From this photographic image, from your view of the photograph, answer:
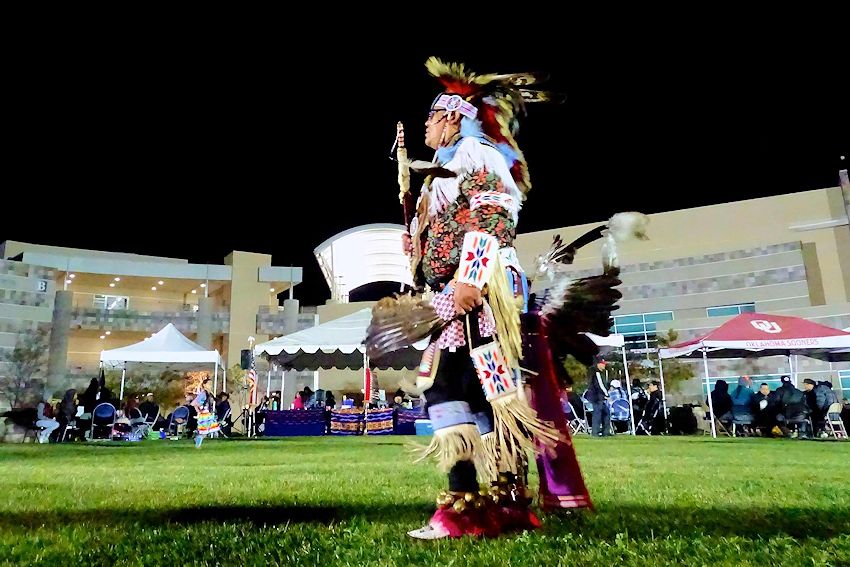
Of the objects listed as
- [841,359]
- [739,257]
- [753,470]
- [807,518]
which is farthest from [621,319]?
[807,518]

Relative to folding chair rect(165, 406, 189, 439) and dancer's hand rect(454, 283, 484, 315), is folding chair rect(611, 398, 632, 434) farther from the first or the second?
dancer's hand rect(454, 283, 484, 315)

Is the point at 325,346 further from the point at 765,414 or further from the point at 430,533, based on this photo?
the point at 430,533

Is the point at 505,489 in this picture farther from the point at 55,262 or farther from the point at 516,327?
the point at 55,262

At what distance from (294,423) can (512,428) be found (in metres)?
17.1

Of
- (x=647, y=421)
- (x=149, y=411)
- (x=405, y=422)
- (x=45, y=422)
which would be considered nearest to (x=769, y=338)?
(x=647, y=421)

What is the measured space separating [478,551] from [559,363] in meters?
1.33

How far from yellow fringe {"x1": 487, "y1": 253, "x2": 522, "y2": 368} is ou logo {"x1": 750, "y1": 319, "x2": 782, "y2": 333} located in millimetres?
14592

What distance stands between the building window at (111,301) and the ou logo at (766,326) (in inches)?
1954

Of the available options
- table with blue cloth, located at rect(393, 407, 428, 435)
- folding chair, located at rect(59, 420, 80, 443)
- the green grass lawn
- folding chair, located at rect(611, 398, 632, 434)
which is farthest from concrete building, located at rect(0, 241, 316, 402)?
the green grass lawn

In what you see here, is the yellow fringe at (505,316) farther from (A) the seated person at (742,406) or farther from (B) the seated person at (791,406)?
(A) the seated person at (742,406)

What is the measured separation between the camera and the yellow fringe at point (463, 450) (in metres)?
2.55

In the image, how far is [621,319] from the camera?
4822 centimetres

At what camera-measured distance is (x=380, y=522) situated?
9.41 ft

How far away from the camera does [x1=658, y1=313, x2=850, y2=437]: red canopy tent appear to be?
1415cm
